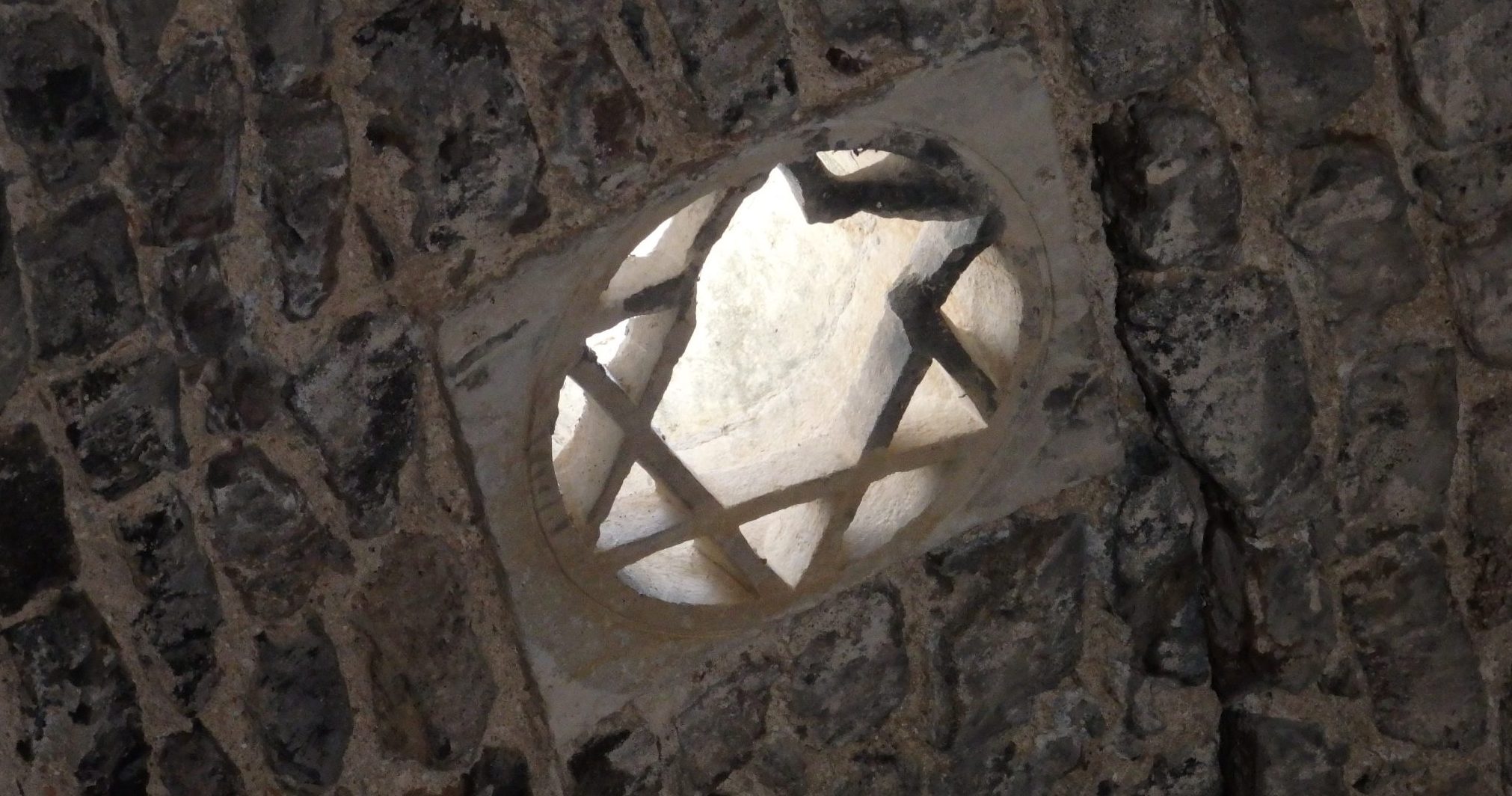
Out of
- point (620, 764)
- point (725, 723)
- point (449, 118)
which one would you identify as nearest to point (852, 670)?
point (725, 723)

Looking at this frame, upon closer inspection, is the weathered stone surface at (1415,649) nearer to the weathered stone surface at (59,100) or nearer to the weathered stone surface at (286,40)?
the weathered stone surface at (286,40)

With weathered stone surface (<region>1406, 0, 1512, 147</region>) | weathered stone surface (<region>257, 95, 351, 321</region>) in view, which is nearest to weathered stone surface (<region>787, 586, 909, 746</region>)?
weathered stone surface (<region>257, 95, 351, 321</region>)

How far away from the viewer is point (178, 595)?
130 centimetres

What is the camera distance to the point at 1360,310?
1.64 metres

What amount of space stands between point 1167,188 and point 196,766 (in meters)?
1.04

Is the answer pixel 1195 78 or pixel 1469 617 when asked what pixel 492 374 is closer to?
pixel 1195 78

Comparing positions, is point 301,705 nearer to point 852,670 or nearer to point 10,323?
point 10,323

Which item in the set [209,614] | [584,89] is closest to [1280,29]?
[584,89]

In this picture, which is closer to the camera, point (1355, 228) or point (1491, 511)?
point (1355, 228)

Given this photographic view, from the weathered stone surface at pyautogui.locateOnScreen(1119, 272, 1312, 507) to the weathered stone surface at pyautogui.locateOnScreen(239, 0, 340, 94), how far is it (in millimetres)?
824

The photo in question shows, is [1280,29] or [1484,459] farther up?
[1280,29]

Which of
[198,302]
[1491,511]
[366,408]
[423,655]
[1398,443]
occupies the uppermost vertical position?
[198,302]

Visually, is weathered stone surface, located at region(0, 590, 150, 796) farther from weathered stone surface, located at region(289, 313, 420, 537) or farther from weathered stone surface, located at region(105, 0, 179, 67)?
weathered stone surface, located at region(105, 0, 179, 67)

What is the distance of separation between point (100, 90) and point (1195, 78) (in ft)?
3.23
